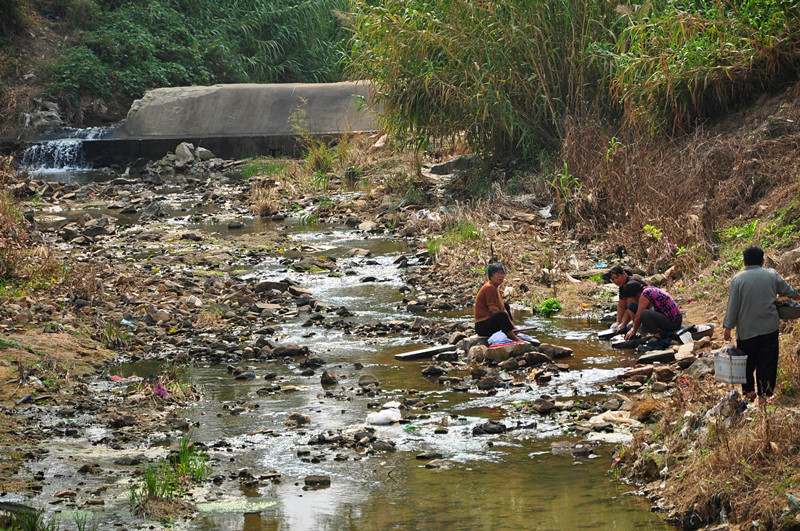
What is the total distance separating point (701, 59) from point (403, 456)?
28.7 ft

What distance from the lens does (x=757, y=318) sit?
5855 millimetres

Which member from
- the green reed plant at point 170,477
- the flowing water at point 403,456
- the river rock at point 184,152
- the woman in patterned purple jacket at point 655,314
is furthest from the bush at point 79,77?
the green reed plant at point 170,477

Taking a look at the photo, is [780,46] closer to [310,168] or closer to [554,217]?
[554,217]

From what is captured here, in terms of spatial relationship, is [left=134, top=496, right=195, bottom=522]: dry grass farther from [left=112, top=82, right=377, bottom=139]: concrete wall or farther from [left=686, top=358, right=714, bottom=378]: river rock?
[left=112, top=82, right=377, bottom=139]: concrete wall

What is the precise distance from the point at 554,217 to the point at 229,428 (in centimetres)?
831

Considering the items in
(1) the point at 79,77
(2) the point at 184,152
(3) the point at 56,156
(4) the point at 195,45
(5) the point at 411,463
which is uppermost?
(4) the point at 195,45

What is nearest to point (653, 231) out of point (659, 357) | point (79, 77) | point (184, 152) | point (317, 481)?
point (659, 357)

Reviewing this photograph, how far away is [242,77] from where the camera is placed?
29.5 meters

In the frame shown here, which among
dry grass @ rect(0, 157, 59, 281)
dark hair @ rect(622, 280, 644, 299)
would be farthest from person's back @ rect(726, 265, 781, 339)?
dry grass @ rect(0, 157, 59, 281)

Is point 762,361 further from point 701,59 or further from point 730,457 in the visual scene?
point 701,59

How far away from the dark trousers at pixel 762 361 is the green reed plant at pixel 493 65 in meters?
9.42

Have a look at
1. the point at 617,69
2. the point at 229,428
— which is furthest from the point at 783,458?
the point at 617,69

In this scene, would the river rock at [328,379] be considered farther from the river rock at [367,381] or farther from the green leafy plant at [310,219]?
the green leafy plant at [310,219]

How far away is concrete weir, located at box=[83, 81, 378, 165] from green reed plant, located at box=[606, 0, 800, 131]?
10.2m
